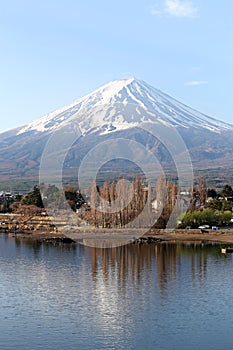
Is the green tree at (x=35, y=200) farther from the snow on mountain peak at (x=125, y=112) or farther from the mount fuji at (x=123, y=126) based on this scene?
the snow on mountain peak at (x=125, y=112)

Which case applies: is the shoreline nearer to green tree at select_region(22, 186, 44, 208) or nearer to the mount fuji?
green tree at select_region(22, 186, 44, 208)

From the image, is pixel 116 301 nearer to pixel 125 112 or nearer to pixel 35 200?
pixel 35 200

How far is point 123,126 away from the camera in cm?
5269

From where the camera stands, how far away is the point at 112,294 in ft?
29.4

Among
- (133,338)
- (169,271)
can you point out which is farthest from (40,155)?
(133,338)

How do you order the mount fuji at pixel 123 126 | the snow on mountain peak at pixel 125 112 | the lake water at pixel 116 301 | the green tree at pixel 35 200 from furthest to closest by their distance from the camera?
the snow on mountain peak at pixel 125 112 → the mount fuji at pixel 123 126 → the green tree at pixel 35 200 → the lake water at pixel 116 301

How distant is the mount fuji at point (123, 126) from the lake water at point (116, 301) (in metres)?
33.5

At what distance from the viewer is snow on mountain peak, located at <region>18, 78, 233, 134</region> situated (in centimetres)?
5303

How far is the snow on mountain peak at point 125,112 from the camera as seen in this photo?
53031 mm

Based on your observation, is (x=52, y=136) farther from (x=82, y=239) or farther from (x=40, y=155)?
(x=82, y=239)

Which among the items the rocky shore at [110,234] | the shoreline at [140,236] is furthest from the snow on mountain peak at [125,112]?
the shoreline at [140,236]

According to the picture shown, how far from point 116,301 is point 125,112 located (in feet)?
155

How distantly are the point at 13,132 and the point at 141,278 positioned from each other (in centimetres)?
A: 5742

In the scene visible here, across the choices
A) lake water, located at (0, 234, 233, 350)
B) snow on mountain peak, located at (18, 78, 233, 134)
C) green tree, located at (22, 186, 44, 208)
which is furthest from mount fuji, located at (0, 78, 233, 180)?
lake water, located at (0, 234, 233, 350)
